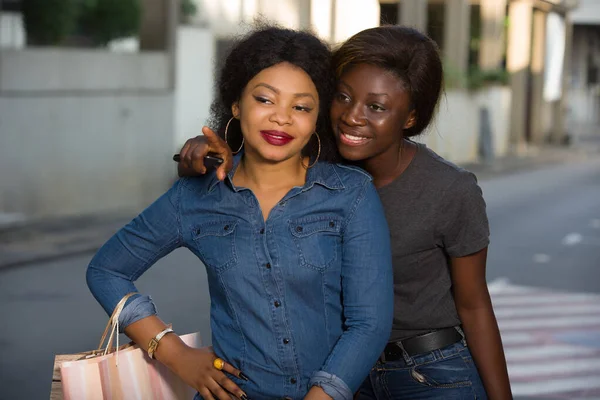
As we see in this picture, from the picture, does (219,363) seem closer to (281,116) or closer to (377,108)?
(281,116)

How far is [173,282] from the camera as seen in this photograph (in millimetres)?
9328

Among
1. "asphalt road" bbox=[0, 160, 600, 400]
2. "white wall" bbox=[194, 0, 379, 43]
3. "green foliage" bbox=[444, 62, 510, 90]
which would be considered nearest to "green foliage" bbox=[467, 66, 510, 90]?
"green foliage" bbox=[444, 62, 510, 90]

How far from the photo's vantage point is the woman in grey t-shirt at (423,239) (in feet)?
8.75

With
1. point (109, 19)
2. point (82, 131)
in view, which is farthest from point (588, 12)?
point (82, 131)

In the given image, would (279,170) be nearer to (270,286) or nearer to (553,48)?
(270,286)

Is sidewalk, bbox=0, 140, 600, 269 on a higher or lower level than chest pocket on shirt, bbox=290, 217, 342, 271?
lower

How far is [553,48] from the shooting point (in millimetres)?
37250

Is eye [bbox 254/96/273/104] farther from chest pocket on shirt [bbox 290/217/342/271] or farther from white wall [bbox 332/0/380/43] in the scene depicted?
white wall [bbox 332/0/380/43]

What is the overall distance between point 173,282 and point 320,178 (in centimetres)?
701

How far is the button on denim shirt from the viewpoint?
7.72 feet

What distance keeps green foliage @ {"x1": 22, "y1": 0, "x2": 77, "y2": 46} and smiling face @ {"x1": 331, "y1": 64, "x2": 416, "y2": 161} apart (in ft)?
37.0

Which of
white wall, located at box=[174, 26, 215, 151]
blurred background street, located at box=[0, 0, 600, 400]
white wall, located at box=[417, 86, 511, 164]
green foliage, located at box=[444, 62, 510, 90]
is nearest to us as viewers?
blurred background street, located at box=[0, 0, 600, 400]

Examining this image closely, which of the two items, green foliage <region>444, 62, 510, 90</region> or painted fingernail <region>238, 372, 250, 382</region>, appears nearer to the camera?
painted fingernail <region>238, 372, 250, 382</region>

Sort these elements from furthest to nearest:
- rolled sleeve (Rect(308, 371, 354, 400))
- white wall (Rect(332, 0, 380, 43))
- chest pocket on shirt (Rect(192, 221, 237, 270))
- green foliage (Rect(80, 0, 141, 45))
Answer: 1. white wall (Rect(332, 0, 380, 43))
2. green foliage (Rect(80, 0, 141, 45))
3. chest pocket on shirt (Rect(192, 221, 237, 270))
4. rolled sleeve (Rect(308, 371, 354, 400))
